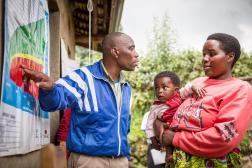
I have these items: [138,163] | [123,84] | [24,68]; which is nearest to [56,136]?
[123,84]

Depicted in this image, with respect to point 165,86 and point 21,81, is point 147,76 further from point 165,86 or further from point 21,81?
point 21,81

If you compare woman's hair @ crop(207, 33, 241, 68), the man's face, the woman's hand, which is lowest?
the woman's hand

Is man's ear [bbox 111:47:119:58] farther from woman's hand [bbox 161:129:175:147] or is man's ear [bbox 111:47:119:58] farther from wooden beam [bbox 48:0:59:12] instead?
wooden beam [bbox 48:0:59:12]

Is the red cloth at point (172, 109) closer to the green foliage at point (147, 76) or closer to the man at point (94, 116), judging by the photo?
the man at point (94, 116)

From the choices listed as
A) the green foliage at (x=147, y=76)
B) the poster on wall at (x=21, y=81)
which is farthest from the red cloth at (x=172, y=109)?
the green foliage at (x=147, y=76)

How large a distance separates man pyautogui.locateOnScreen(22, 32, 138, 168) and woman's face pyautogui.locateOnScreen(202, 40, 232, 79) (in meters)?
0.76

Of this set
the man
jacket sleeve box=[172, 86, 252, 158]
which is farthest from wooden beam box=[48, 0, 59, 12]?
jacket sleeve box=[172, 86, 252, 158]

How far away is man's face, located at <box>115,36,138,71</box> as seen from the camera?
282 centimetres

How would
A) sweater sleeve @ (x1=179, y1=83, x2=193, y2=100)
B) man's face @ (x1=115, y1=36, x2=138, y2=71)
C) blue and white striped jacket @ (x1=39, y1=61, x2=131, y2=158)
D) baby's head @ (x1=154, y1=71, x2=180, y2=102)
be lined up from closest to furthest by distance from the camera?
sweater sleeve @ (x1=179, y1=83, x2=193, y2=100) → blue and white striped jacket @ (x1=39, y1=61, x2=131, y2=158) → man's face @ (x1=115, y1=36, x2=138, y2=71) → baby's head @ (x1=154, y1=71, x2=180, y2=102)

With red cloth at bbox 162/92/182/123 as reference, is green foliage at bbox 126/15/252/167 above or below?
above

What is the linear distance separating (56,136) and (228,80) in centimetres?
239

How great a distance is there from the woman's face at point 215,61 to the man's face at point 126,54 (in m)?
0.74

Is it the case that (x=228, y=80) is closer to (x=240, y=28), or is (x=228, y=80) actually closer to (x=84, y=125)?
(x=84, y=125)

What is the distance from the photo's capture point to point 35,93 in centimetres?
256
